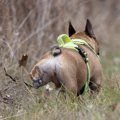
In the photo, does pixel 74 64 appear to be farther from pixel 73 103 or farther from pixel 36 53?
pixel 36 53

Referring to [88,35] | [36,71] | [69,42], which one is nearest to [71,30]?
[88,35]

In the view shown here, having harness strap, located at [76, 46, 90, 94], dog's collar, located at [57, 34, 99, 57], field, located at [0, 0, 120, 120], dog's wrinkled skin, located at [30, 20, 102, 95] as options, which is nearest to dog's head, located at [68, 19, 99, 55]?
dog's collar, located at [57, 34, 99, 57]

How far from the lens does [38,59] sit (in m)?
10.3

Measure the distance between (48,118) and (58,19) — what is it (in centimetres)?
578

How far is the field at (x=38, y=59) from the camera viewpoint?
6.28 m

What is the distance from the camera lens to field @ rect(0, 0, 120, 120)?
20.6 ft

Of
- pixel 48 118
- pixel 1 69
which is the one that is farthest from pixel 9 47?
pixel 48 118

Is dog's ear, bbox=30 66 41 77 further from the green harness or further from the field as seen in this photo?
the green harness

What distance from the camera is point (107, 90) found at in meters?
7.16

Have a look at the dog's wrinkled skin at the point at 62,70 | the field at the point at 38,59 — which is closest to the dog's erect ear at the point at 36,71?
the dog's wrinkled skin at the point at 62,70

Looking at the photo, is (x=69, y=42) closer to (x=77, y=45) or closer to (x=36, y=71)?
(x=77, y=45)

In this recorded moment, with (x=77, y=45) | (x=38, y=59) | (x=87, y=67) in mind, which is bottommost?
(x=38, y=59)

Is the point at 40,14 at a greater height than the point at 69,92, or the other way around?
the point at 69,92

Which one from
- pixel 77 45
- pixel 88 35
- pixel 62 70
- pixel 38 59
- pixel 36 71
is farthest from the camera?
pixel 38 59
